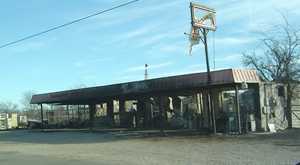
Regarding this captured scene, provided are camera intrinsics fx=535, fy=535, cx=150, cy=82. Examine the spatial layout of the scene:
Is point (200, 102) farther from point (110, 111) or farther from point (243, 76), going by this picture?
point (110, 111)

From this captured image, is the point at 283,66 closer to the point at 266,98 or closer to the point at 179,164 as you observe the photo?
the point at 266,98

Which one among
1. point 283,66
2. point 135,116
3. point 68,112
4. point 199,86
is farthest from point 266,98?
point 68,112

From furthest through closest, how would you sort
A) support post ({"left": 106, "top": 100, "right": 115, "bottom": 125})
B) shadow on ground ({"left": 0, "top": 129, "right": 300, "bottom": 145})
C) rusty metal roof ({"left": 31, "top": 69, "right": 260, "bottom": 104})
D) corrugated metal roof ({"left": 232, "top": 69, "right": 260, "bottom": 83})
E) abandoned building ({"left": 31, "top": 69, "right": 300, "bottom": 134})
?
support post ({"left": 106, "top": 100, "right": 115, "bottom": 125})
abandoned building ({"left": 31, "top": 69, "right": 300, "bottom": 134})
rusty metal roof ({"left": 31, "top": 69, "right": 260, "bottom": 104})
corrugated metal roof ({"left": 232, "top": 69, "right": 260, "bottom": 83})
shadow on ground ({"left": 0, "top": 129, "right": 300, "bottom": 145})

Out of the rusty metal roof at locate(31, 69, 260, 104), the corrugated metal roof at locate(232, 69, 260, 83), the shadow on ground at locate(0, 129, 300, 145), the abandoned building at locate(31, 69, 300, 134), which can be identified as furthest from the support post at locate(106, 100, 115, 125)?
the corrugated metal roof at locate(232, 69, 260, 83)

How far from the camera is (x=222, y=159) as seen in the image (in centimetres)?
1894

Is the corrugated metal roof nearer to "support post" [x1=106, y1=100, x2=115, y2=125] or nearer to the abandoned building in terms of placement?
the abandoned building

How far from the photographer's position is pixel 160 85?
3903 centimetres

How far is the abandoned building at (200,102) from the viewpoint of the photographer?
35.4 metres

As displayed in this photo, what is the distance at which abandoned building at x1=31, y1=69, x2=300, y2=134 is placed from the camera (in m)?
35.4

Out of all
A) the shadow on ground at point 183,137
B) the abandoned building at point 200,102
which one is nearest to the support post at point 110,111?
the abandoned building at point 200,102

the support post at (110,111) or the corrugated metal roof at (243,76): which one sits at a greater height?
the corrugated metal roof at (243,76)

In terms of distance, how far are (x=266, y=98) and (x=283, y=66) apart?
9928 mm

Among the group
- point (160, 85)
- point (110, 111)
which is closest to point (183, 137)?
point (160, 85)

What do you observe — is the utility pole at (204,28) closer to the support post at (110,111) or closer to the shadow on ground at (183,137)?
the shadow on ground at (183,137)
